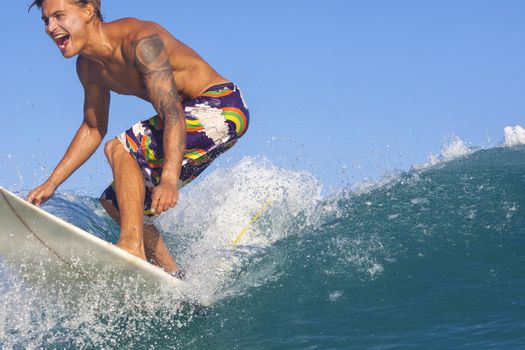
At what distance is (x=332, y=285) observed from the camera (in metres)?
5.54

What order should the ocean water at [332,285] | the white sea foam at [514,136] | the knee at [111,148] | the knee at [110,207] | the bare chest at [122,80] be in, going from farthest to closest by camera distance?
1. the white sea foam at [514,136]
2. the knee at [110,207]
3. the knee at [111,148]
4. the bare chest at [122,80]
5. the ocean water at [332,285]

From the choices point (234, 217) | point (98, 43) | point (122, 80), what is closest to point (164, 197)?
point (122, 80)

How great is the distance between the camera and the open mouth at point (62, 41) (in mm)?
4914

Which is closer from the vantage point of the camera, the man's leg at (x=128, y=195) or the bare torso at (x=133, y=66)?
the man's leg at (x=128, y=195)

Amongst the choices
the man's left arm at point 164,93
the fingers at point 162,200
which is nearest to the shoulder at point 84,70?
the man's left arm at point 164,93

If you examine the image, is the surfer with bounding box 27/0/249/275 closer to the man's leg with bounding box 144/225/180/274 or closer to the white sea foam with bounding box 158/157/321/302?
the man's leg with bounding box 144/225/180/274

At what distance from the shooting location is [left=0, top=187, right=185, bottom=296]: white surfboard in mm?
4621

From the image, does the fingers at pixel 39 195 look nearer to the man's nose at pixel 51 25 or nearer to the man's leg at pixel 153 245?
the man's leg at pixel 153 245

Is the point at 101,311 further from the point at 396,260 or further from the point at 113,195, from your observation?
the point at 396,260

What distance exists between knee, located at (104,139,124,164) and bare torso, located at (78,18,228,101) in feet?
1.27

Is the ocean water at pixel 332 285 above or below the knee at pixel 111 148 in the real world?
below

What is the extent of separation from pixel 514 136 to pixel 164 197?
10.2m

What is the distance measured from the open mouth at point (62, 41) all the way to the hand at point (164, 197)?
3.97 ft

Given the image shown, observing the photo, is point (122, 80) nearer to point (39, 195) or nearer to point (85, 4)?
point (85, 4)
